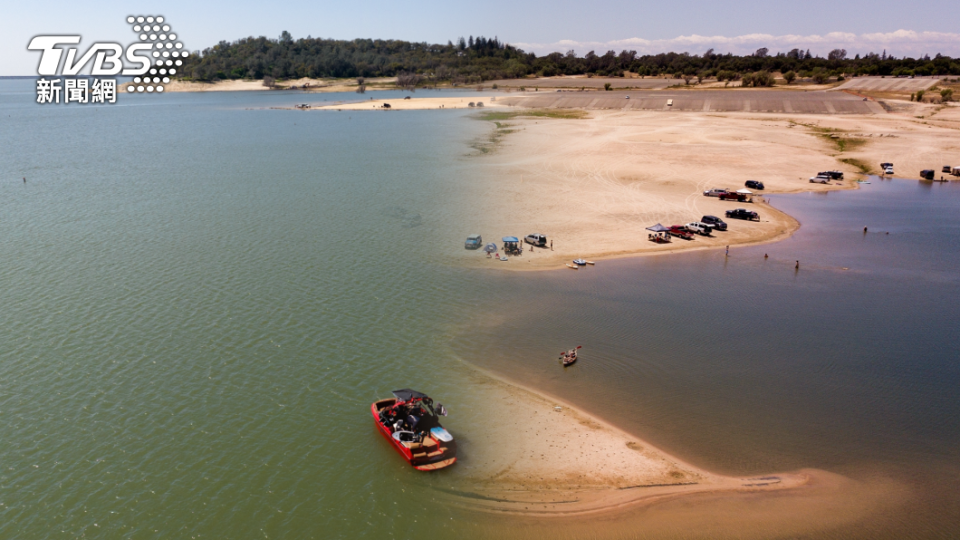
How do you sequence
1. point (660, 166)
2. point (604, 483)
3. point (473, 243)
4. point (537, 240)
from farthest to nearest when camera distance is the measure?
1. point (660, 166)
2. point (537, 240)
3. point (473, 243)
4. point (604, 483)

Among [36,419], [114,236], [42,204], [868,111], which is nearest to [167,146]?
[42,204]

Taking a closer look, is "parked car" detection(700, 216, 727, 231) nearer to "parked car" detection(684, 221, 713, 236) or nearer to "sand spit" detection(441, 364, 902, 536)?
"parked car" detection(684, 221, 713, 236)

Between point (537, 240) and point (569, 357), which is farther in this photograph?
point (537, 240)

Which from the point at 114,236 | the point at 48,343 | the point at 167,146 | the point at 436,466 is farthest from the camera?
the point at 167,146

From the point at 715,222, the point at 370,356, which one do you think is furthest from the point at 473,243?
the point at 715,222

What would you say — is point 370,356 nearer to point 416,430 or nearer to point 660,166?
point 416,430

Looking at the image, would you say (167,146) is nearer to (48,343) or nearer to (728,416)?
(48,343)
